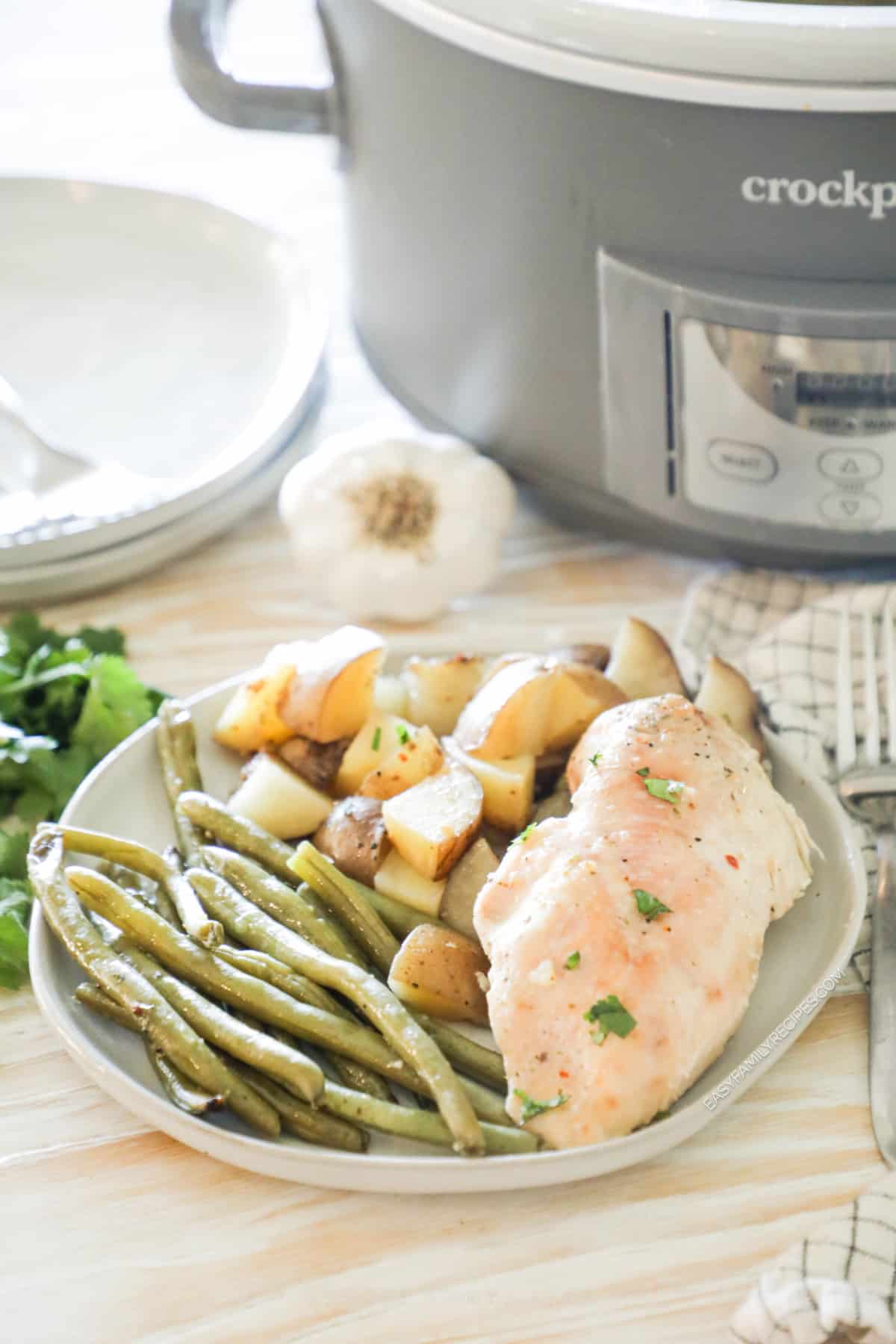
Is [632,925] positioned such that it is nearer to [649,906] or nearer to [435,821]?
[649,906]

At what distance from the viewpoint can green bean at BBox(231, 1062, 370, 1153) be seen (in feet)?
3.41

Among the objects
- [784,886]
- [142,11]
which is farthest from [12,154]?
[784,886]

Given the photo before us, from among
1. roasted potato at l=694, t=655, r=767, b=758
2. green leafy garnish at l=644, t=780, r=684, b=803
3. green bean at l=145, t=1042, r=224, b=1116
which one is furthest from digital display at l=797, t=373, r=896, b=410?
green bean at l=145, t=1042, r=224, b=1116

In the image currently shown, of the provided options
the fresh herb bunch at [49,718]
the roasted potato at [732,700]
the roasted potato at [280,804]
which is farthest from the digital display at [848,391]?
the fresh herb bunch at [49,718]

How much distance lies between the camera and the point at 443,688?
4.51 feet

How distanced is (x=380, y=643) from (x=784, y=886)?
419 mm

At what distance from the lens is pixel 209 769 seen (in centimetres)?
137

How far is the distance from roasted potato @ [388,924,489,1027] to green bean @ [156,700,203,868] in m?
0.23

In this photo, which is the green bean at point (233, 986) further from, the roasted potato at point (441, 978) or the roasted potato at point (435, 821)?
the roasted potato at point (435, 821)

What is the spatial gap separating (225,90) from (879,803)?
94cm

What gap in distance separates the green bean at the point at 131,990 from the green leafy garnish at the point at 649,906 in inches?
11.2

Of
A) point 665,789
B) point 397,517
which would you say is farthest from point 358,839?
point 397,517

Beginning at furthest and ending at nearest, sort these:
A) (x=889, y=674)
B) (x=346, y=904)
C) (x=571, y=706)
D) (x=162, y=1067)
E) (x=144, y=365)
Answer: (x=144, y=365)
(x=889, y=674)
(x=571, y=706)
(x=346, y=904)
(x=162, y=1067)

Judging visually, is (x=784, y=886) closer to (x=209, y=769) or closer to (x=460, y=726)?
(x=460, y=726)
